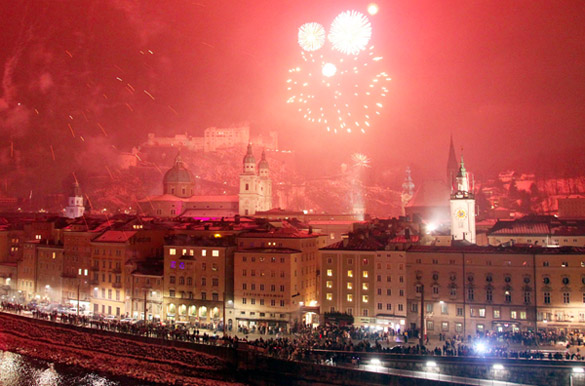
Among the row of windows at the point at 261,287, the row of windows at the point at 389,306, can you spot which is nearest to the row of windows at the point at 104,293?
A: the row of windows at the point at 261,287

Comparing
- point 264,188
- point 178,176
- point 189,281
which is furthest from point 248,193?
point 189,281

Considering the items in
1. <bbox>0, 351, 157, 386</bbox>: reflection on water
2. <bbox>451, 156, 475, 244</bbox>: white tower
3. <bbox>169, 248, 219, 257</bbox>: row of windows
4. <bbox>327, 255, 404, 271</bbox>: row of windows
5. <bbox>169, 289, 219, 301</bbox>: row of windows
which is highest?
<bbox>451, 156, 475, 244</bbox>: white tower

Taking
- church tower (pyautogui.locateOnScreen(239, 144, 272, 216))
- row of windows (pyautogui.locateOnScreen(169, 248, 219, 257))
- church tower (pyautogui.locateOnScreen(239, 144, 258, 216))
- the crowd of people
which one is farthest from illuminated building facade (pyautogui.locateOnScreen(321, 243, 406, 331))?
church tower (pyautogui.locateOnScreen(239, 144, 258, 216))

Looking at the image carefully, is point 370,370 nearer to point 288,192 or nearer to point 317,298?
point 317,298

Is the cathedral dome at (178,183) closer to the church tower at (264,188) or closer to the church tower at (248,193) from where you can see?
the church tower at (264,188)

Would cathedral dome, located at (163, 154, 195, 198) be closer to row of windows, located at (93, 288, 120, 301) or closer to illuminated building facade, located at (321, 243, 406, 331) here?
row of windows, located at (93, 288, 120, 301)
